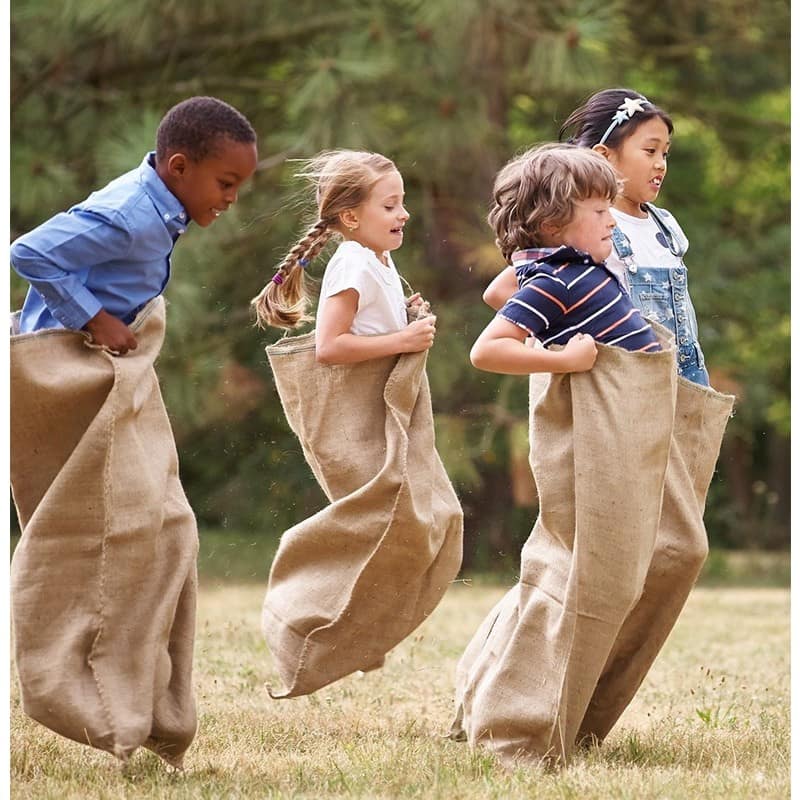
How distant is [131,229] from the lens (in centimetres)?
332

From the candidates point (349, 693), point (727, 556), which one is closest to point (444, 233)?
point (727, 556)

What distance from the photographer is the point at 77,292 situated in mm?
3311

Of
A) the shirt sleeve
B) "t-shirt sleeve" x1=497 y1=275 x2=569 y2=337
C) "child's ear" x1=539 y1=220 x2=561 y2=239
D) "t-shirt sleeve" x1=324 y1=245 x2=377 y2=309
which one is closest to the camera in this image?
the shirt sleeve

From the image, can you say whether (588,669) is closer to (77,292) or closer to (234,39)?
(77,292)

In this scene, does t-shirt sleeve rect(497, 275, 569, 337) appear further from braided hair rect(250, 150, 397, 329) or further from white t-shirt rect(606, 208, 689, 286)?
braided hair rect(250, 150, 397, 329)

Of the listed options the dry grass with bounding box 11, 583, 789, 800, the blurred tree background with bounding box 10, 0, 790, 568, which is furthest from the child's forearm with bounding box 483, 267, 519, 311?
the blurred tree background with bounding box 10, 0, 790, 568

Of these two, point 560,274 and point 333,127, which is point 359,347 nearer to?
point 560,274

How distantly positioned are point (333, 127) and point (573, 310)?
6.33 m

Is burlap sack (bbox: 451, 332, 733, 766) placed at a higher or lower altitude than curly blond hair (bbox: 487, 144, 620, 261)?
lower

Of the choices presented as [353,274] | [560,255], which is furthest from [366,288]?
[560,255]

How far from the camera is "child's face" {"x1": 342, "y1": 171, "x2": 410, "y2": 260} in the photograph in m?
3.90

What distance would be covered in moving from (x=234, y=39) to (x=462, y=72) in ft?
5.70

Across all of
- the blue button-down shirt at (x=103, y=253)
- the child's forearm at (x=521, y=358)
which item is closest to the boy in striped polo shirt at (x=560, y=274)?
the child's forearm at (x=521, y=358)

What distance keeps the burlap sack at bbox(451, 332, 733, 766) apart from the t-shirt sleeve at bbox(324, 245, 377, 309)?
19.7 inches
